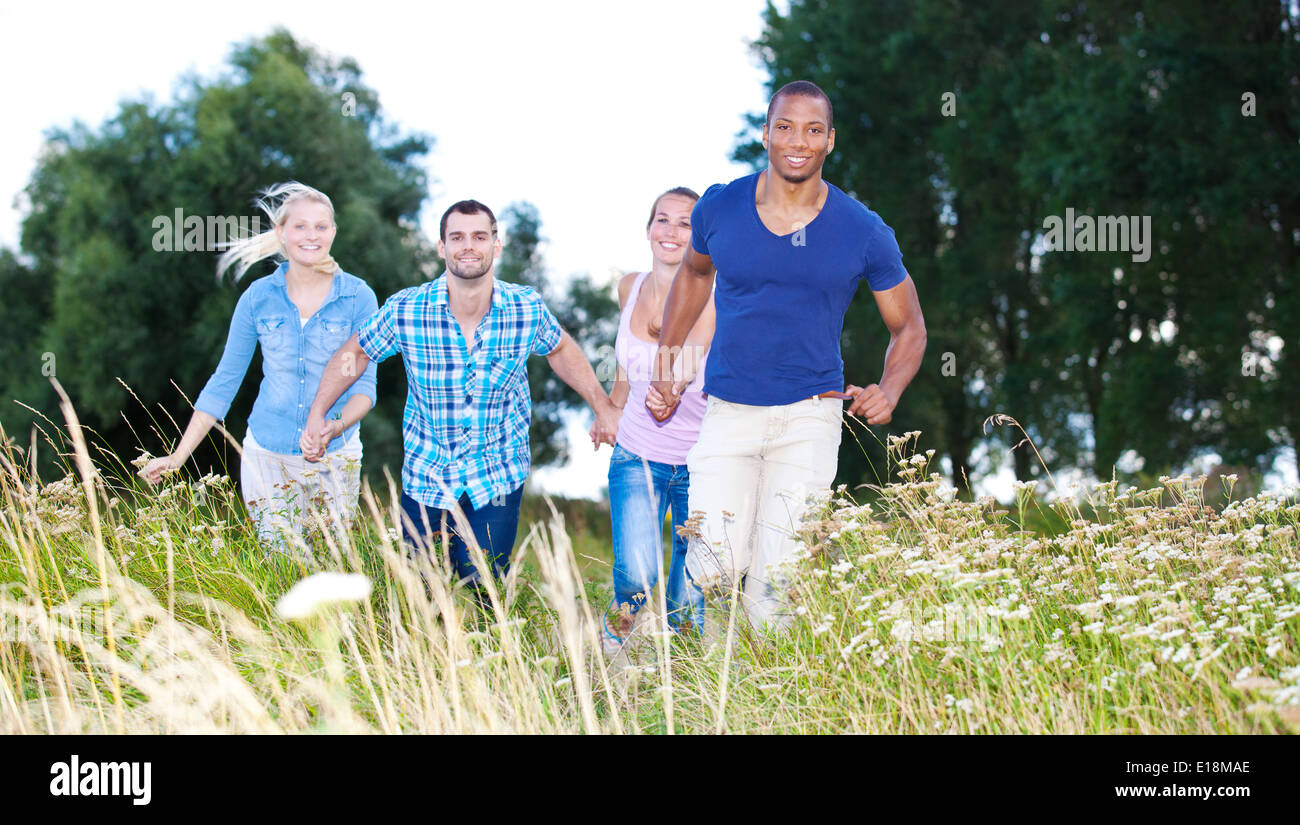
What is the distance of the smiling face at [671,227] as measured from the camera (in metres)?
5.51

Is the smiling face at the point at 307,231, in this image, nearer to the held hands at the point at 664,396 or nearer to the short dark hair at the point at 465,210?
the short dark hair at the point at 465,210

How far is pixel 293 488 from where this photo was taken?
18.3ft

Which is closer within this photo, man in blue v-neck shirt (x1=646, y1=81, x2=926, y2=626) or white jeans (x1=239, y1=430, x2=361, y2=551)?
man in blue v-neck shirt (x1=646, y1=81, x2=926, y2=626)

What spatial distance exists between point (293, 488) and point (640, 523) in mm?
1752

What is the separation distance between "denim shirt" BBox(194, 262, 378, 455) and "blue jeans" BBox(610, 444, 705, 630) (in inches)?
56.4

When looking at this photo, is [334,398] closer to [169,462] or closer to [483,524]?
[169,462]

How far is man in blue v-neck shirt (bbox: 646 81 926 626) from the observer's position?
451 centimetres

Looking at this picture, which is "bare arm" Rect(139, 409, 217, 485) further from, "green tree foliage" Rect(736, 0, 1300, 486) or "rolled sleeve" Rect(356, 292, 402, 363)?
"green tree foliage" Rect(736, 0, 1300, 486)

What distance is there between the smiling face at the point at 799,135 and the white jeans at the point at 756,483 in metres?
0.94

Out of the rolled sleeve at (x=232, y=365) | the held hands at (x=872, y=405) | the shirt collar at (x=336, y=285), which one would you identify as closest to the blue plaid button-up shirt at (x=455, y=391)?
the shirt collar at (x=336, y=285)

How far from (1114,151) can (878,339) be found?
561 centimetres

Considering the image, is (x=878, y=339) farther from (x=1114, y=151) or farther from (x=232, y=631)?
(x=232, y=631)

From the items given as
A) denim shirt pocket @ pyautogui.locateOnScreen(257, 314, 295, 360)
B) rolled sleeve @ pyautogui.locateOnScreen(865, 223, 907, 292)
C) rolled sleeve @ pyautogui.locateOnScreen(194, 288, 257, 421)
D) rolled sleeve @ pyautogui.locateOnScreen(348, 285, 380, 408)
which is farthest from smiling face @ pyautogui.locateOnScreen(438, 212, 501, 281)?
rolled sleeve @ pyautogui.locateOnScreen(865, 223, 907, 292)

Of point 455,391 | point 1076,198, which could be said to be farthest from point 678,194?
point 1076,198
